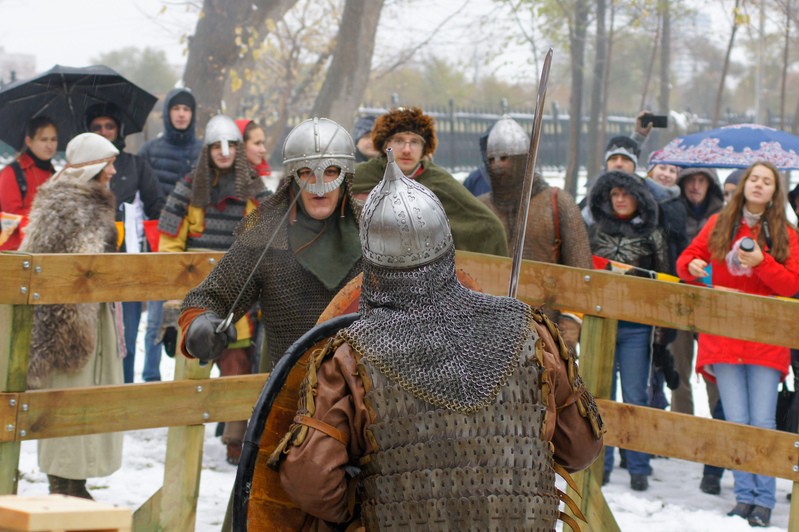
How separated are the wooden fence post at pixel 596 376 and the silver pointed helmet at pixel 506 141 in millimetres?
1755

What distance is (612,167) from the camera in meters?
7.19

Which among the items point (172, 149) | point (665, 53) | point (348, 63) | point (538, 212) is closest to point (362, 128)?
point (172, 149)

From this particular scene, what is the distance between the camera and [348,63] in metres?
12.9

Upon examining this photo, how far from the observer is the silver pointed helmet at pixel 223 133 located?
6.62m

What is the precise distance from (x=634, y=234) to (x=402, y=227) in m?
3.66

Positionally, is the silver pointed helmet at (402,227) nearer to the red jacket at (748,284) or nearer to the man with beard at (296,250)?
the man with beard at (296,250)

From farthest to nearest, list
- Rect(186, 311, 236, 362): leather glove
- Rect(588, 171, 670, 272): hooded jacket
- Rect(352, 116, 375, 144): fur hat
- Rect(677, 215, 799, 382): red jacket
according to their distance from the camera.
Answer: Rect(352, 116, 375, 144): fur hat → Rect(588, 171, 670, 272): hooded jacket → Rect(677, 215, 799, 382): red jacket → Rect(186, 311, 236, 362): leather glove

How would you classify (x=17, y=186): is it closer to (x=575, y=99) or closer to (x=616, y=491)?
(x=616, y=491)

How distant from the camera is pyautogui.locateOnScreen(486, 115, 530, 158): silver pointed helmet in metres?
6.19

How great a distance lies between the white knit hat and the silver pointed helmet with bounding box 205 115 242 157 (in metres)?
0.88

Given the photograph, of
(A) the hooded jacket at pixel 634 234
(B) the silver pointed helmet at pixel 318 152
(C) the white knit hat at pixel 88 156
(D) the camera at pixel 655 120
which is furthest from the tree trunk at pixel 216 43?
(B) the silver pointed helmet at pixel 318 152

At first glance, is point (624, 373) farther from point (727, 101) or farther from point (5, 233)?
point (727, 101)

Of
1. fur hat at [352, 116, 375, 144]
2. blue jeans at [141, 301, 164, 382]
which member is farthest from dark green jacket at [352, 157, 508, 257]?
blue jeans at [141, 301, 164, 382]

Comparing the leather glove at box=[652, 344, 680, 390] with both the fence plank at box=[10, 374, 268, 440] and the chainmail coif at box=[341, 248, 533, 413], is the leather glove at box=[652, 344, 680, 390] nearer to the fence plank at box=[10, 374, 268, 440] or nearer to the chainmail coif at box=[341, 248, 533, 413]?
the fence plank at box=[10, 374, 268, 440]
